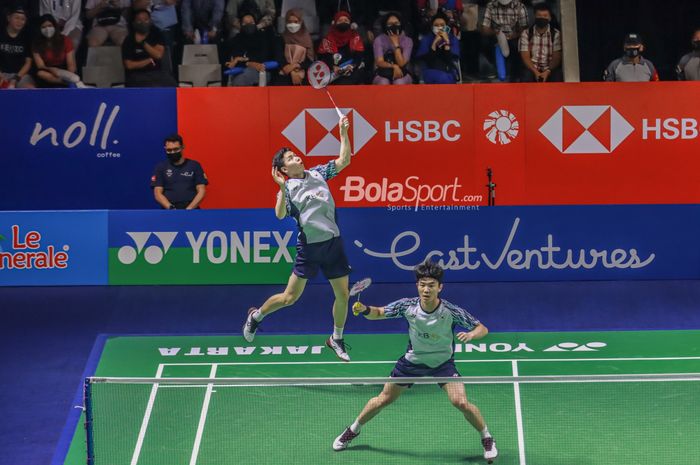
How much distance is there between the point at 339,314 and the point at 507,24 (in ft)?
24.2

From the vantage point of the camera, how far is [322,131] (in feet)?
61.9

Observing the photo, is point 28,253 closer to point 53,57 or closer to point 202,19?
point 53,57

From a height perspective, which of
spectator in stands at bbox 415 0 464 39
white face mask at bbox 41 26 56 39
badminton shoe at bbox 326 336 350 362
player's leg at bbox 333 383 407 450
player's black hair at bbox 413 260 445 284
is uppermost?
spectator in stands at bbox 415 0 464 39

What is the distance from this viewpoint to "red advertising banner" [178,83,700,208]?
18.7 meters

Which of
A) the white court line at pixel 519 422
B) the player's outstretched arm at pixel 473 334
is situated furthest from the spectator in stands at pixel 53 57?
the player's outstretched arm at pixel 473 334

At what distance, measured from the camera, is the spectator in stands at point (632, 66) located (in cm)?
1878

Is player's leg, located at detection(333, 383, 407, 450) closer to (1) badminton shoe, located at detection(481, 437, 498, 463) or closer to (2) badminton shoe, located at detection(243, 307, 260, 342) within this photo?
(1) badminton shoe, located at detection(481, 437, 498, 463)

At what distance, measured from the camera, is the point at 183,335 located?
596 inches

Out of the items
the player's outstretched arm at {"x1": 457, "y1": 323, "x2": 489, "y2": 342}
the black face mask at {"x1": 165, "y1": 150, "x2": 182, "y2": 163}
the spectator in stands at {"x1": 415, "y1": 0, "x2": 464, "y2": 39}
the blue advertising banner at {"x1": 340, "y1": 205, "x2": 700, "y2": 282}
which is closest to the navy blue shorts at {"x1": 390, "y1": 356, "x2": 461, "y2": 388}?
the player's outstretched arm at {"x1": 457, "y1": 323, "x2": 489, "y2": 342}

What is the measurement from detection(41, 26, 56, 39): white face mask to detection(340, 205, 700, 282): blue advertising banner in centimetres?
561

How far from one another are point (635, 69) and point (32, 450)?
34.9 feet

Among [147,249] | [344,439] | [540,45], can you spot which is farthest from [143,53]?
[344,439]

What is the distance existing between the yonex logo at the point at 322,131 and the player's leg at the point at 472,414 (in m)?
7.82

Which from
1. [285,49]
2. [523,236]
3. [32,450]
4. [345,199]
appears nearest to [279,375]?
[32,450]
